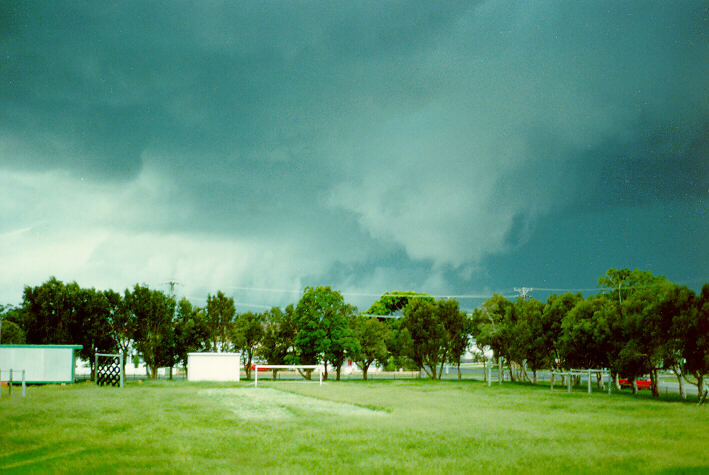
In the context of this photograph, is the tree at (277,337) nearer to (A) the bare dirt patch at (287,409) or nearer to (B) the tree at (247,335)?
(B) the tree at (247,335)

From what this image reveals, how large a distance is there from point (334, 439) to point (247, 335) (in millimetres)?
Result: 47003

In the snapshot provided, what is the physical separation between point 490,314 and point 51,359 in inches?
1357

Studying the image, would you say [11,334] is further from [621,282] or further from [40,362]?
[621,282]

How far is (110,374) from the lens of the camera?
38.3 metres

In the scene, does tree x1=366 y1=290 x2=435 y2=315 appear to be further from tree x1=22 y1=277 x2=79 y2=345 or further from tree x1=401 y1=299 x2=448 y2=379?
tree x1=22 y1=277 x2=79 y2=345

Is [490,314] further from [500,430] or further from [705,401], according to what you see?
[500,430]

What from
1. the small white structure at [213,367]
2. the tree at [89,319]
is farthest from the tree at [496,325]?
the tree at [89,319]

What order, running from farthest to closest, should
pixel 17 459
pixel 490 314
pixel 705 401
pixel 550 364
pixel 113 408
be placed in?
pixel 490 314
pixel 550 364
pixel 705 401
pixel 113 408
pixel 17 459

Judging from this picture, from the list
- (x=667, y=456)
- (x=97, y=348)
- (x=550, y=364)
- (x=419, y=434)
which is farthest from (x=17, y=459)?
(x=97, y=348)

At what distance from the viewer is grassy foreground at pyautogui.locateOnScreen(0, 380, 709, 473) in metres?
10.4

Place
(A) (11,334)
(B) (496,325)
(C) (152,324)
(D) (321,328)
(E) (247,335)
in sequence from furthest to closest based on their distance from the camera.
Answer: (E) (247,335) → (D) (321,328) → (C) (152,324) → (B) (496,325) → (A) (11,334)

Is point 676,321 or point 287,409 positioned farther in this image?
point 676,321

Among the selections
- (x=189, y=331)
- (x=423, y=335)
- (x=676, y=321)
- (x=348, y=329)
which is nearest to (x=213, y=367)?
(x=189, y=331)

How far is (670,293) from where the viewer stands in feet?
98.4
